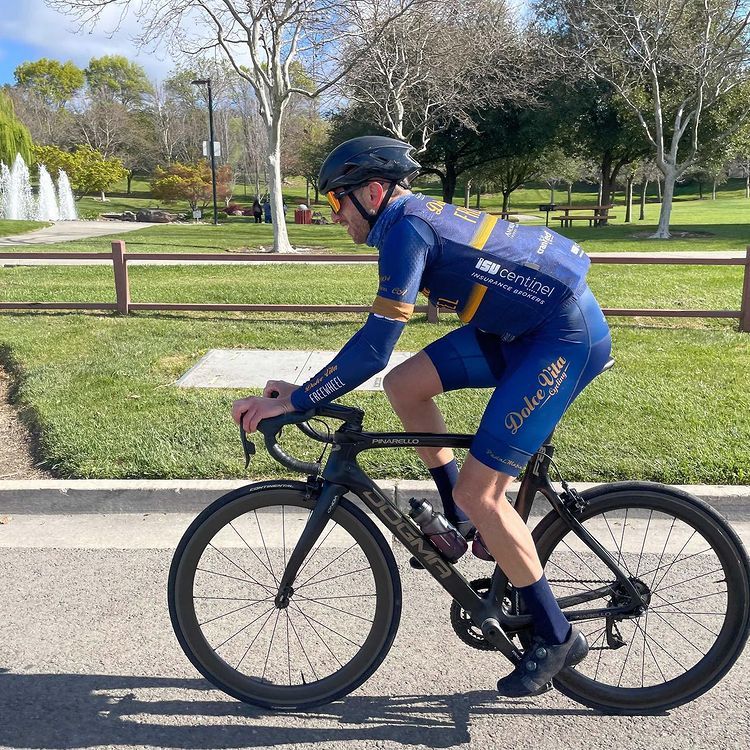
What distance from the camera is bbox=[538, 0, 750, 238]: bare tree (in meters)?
24.8

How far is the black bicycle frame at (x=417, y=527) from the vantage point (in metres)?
Result: 2.63

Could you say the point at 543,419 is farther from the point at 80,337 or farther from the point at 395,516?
the point at 80,337

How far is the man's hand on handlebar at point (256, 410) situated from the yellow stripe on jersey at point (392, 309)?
437 mm

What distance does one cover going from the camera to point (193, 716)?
278 centimetres

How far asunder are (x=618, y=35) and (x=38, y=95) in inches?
2720

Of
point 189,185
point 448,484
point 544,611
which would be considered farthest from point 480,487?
point 189,185

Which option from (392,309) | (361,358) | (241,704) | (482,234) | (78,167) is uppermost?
(78,167)

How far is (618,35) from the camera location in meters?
26.8

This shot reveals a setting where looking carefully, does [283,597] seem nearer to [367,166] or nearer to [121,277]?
[367,166]

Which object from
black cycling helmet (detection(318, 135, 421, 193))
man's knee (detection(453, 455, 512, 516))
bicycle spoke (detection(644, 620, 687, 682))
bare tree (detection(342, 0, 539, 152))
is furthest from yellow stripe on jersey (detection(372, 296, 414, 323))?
bare tree (detection(342, 0, 539, 152))

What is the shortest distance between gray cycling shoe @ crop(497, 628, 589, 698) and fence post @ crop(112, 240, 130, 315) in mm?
8293

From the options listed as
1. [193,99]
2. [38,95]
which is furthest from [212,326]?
[38,95]

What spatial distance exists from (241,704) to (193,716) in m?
0.18

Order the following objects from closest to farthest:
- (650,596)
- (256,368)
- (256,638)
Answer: (650,596) < (256,638) < (256,368)
